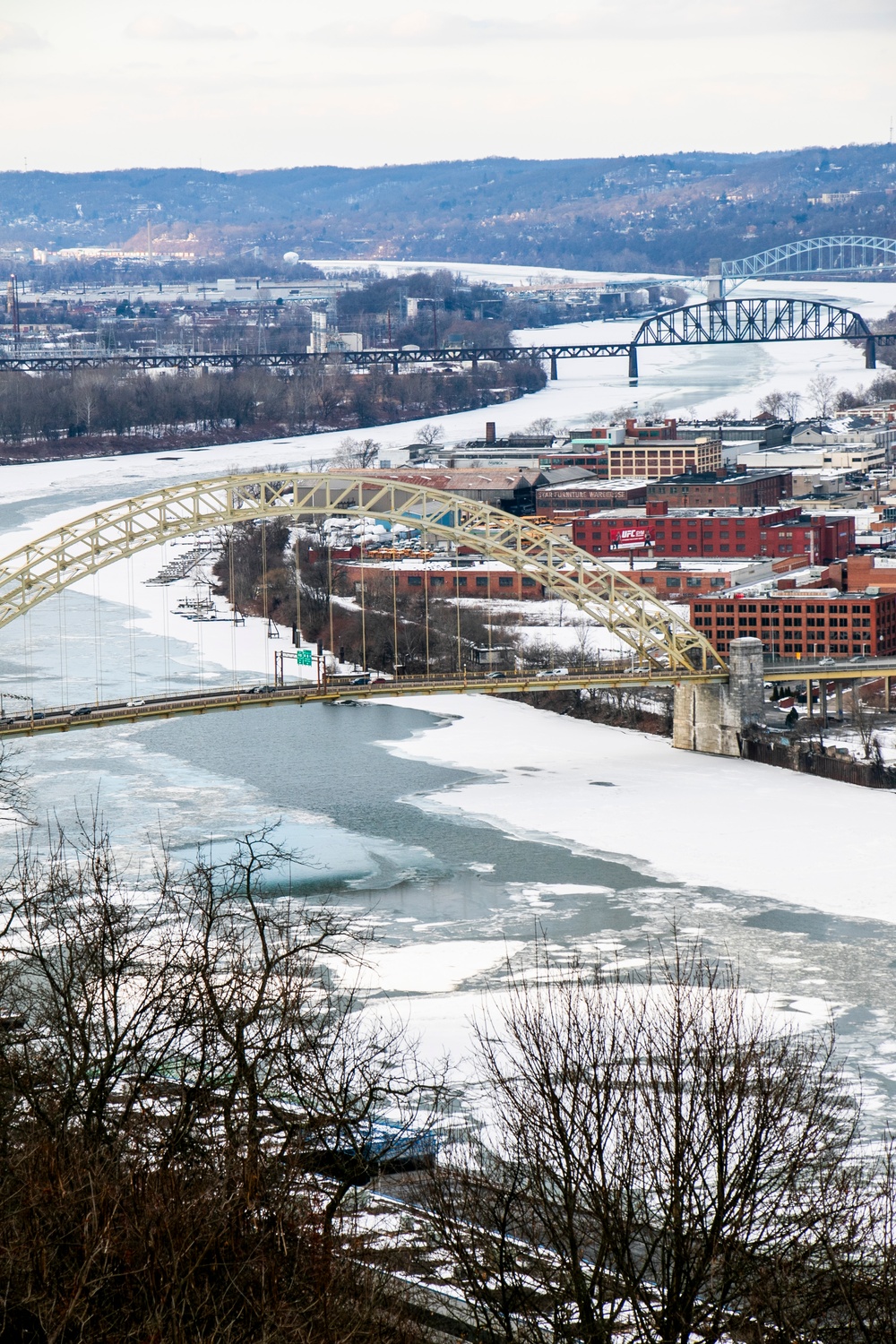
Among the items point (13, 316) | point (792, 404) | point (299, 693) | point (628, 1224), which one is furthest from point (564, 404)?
point (628, 1224)

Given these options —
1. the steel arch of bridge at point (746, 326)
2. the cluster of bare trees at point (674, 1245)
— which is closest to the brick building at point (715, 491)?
the cluster of bare trees at point (674, 1245)

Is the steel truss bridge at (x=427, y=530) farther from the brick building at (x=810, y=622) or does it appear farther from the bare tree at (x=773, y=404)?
the bare tree at (x=773, y=404)

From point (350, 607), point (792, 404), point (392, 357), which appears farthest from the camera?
point (392, 357)

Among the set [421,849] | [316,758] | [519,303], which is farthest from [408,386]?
[421,849]

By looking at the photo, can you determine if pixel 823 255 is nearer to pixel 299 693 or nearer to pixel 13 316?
pixel 13 316

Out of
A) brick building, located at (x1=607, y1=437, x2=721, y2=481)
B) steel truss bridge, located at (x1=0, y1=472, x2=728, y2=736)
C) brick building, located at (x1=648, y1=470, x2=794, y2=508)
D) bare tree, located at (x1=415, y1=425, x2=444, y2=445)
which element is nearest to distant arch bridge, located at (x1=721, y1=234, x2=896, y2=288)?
bare tree, located at (x1=415, y1=425, x2=444, y2=445)

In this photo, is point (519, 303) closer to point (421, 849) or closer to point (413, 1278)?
point (421, 849)
